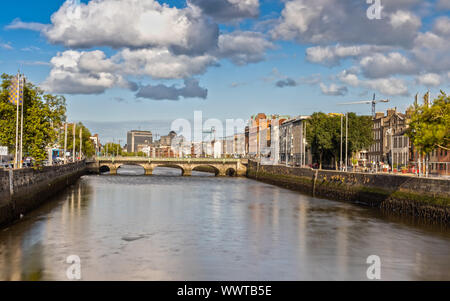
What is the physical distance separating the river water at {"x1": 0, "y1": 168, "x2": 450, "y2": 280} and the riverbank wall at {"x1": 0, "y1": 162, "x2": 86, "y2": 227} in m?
1.07

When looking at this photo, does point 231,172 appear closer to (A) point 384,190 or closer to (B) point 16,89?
(A) point 384,190

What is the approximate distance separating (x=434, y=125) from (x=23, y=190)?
34.8 meters

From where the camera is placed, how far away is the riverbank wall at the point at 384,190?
1489 inches

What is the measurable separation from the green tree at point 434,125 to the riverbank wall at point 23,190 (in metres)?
32.9

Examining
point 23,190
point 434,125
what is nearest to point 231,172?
point 434,125

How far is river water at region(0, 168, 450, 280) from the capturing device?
2340 cm

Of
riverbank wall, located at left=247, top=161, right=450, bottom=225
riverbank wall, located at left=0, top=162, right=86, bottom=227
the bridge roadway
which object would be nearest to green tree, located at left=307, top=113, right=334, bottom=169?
riverbank wall, located at left=247, top=161, right=450, bottom=225

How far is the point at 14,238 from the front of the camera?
30078mm

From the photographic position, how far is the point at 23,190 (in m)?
40.5

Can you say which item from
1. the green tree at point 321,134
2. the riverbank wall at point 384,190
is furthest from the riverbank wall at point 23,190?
the green tree at point 321,134

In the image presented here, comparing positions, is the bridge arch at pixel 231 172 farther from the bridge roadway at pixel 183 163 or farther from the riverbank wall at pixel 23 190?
the riverbank wall at pixel 23 190

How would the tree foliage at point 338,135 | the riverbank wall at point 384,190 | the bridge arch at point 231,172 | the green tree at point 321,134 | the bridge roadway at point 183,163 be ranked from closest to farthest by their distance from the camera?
the riverbank wall at point 384,190 < the tree foliage at point 338,135 < the green tree at point 321,134 < the bridge roadway at point 183,163 < the bridge arch at point 231,172

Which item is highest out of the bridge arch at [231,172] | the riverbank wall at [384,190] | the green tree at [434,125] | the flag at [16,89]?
the flag at [16,89]
